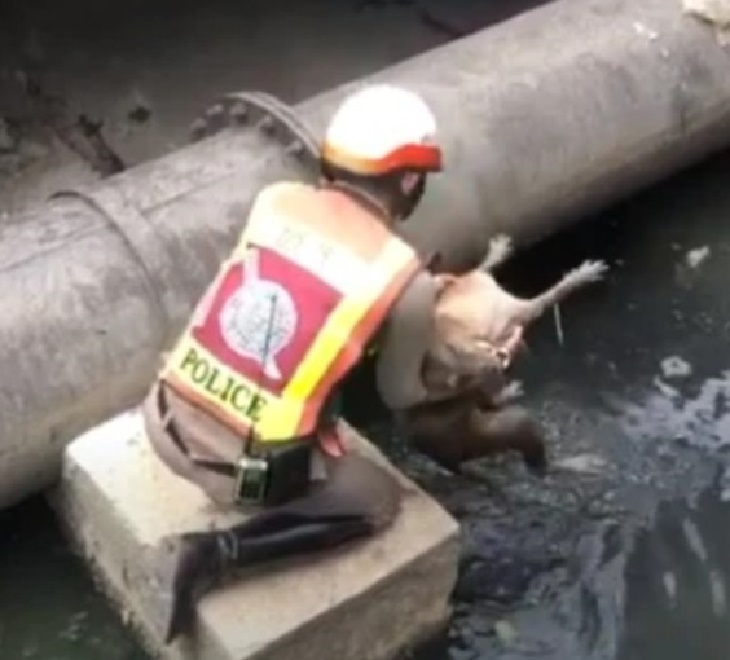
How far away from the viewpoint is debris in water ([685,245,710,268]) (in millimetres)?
6773

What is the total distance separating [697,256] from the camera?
22.4 ft

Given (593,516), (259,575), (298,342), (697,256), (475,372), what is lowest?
(593,516)

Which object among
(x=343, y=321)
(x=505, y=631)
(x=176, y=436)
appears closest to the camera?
(x=343, y=321)

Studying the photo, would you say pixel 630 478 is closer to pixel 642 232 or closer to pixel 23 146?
pixel 642 232

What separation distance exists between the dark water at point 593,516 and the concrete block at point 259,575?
0.70 feet

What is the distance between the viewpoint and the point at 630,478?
229 inches

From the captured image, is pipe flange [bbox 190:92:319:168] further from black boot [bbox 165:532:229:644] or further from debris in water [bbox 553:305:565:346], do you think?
black boot [bbox 165:532:229:644]

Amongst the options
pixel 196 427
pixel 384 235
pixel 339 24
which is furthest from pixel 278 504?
pixel 339 24

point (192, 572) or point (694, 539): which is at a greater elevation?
point (192, 572)

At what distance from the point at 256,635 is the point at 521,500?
1.35m

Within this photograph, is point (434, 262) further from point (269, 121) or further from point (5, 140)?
point (5, 140)

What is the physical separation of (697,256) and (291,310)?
280 cm

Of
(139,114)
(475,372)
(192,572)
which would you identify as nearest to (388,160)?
(475,372)

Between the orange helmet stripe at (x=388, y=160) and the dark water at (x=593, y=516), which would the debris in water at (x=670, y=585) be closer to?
the dark water at (x=593, y=516)
